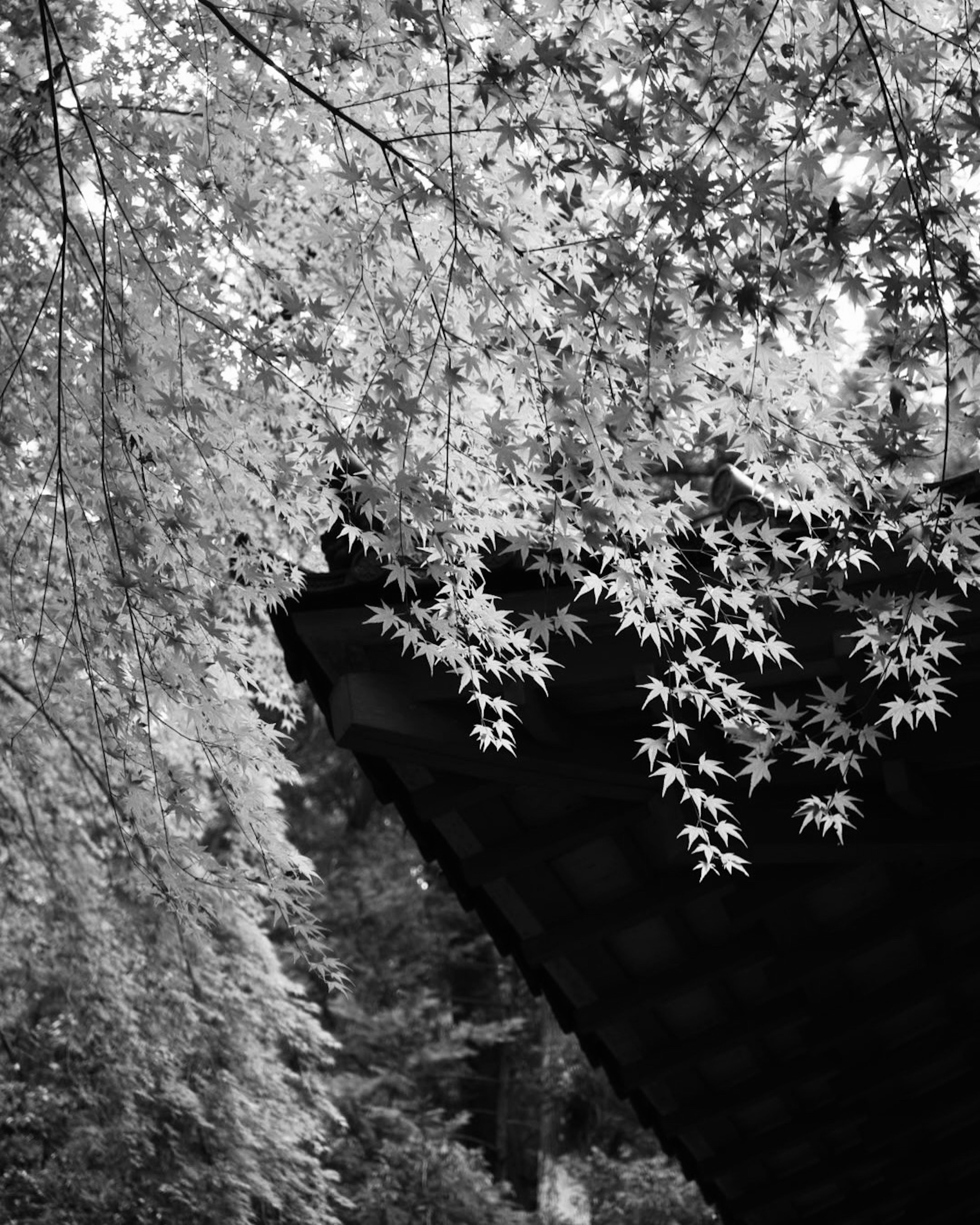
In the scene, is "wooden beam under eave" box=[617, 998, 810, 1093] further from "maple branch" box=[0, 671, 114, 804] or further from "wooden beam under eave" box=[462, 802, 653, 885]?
"maple branch" box=[0, 671, 114, 804]

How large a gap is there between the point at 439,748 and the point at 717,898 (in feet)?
4.33

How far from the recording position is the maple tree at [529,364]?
2316 millimetres

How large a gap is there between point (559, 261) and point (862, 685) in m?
1.14

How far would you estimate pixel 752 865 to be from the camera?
3621 millimetres

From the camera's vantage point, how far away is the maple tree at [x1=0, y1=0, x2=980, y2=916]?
2316 mm

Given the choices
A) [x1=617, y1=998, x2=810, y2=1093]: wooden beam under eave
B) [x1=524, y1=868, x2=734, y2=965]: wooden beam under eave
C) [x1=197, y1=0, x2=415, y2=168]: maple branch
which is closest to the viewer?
[x1=197, y1=0, x2=415, y2=168]: maple branch

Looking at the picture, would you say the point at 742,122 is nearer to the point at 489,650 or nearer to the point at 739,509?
the point at 739,509

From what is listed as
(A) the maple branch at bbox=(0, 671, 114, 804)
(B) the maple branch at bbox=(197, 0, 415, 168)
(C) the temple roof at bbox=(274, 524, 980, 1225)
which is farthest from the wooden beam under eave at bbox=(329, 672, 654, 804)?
(A) the maple branch at bbox=(0, 671, 114, 804)

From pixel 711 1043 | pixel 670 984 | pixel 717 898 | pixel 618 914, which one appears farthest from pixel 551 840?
pixel 711 1043

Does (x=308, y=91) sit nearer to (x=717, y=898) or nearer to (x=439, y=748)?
(x=439, y=748)

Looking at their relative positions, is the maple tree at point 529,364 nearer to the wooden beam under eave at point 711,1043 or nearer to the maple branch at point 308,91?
the maple branch at point 308,91

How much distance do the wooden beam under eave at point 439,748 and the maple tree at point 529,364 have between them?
0.24ft

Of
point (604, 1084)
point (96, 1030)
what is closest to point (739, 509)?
point (96, 1030)

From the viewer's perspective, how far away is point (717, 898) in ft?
12.5
